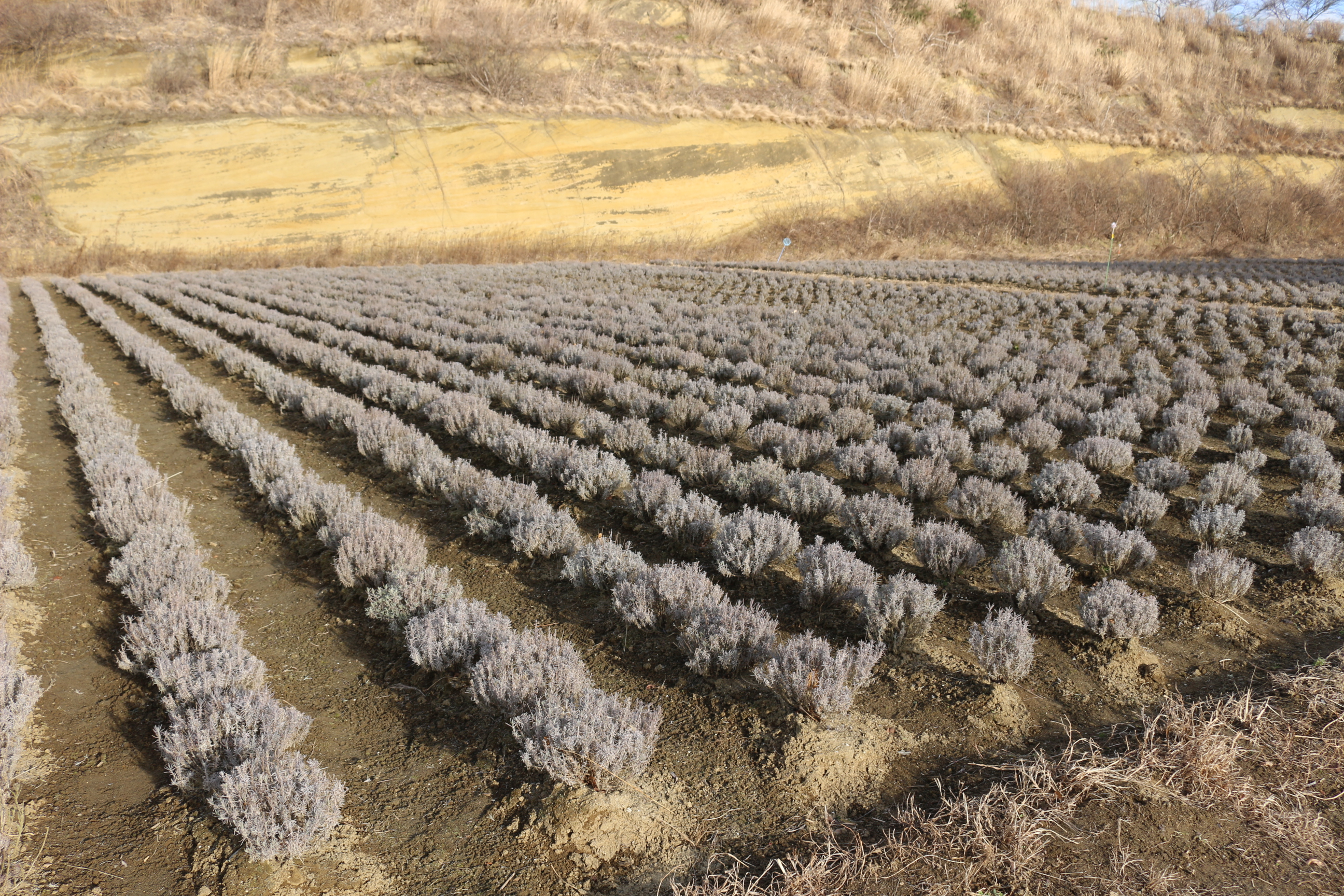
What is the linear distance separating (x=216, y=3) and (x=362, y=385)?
47.6 m

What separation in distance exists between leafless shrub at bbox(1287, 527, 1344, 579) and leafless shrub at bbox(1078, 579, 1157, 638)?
1.56m

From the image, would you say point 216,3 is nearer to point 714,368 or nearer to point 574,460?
point 714,368

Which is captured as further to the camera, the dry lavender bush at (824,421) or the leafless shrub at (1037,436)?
the leafless shrub at (1037,436)

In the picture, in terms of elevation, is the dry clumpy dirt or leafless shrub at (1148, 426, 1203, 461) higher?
the dry clumpy dirt

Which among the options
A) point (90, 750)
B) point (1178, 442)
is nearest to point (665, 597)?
point (90, 750)

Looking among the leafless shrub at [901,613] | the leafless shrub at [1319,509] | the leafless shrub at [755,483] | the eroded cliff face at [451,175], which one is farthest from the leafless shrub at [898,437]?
the eroded cliff face at [451,175]

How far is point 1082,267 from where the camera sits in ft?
90.4

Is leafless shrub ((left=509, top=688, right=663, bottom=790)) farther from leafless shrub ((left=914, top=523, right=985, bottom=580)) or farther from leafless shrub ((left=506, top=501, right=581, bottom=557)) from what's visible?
leafless shrub ((left=914, top=523, right=985, bottom=580))

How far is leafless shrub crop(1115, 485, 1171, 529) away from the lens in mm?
5410

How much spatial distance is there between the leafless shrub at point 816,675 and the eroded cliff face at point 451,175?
36.0 m

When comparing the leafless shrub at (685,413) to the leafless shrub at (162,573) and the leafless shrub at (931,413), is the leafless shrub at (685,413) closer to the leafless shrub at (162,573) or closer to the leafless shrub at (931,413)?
the leafless shrub at (931,413)

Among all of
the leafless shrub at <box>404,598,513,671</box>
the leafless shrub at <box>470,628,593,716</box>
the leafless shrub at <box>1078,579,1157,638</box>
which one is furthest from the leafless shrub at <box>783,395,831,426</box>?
the leafless shrub at <box>470,628,593,716</box>

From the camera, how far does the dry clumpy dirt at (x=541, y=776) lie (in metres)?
2.63

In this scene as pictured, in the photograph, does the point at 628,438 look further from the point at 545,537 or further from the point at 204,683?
the point at 204,683
